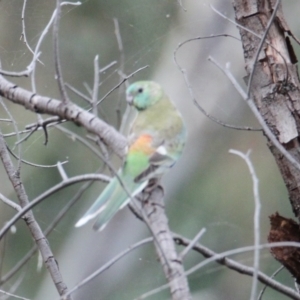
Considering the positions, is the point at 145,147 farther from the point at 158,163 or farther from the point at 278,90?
the point at 278,90

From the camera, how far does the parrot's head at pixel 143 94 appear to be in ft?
2.95

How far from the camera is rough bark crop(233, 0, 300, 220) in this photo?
4.03 feet

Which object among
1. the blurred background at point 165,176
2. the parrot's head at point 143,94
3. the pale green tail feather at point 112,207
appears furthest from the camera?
the blurred background at point 165,176

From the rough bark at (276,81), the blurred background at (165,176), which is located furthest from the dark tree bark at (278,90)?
the blurred background at (165,176)

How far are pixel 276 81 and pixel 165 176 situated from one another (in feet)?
3.45

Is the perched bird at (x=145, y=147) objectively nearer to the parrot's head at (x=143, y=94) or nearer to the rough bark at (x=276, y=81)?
the parrot's head at (x=143, y=94)

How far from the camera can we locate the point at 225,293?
104 inches

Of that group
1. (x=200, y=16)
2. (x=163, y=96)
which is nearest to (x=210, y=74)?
(x=200, y=16)

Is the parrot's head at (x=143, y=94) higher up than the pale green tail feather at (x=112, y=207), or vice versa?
the parrot's head at (x=143, y=94)

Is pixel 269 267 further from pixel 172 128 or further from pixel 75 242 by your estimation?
pixel 172 128

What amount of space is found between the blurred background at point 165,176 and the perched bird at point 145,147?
1.23 meters

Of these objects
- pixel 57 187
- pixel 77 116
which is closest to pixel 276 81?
pixel 77 116

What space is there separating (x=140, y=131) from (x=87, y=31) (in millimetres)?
1973

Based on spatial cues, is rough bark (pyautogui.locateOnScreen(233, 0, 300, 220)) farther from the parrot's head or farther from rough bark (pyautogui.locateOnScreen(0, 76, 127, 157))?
rough bark (pyautogui.locateOnScreen(0, 76, 127, 157))
